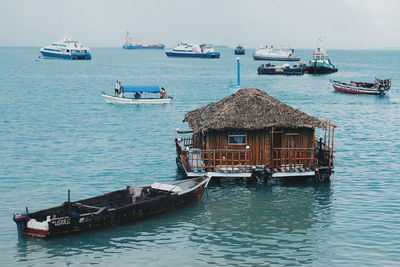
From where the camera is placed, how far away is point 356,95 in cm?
8438

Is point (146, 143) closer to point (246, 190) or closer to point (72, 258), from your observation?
point (246, 190)

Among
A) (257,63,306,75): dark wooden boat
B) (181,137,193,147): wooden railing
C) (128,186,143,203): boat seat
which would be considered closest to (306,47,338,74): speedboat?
(257,63,306,75): dark wooden boat

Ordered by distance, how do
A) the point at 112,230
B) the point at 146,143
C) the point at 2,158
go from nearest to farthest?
1. the point at 112,230
2. the point at 2,158
3. the point at 146,143

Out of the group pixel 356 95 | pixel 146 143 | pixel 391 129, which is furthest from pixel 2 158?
pixel 356 95

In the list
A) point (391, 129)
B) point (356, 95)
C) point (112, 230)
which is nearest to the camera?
point (112, 230)

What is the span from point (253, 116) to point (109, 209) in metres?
10.2

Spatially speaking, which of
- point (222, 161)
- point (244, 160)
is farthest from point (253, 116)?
point (222, 161)

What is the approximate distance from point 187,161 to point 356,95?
5928 cm

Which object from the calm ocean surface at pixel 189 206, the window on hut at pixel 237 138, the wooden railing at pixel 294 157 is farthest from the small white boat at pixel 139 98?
the wooden railing at pixel 294 157

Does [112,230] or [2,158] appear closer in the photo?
[112,230]

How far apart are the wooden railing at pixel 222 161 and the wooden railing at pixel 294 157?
1.64 m

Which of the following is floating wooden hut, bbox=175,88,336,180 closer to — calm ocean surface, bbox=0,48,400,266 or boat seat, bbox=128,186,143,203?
calm ocean surface, bbox=0,48,400,266

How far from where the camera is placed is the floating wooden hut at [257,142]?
30062 millimetres

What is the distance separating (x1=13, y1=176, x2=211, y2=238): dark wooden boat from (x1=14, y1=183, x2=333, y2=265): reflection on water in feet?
1.26
